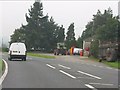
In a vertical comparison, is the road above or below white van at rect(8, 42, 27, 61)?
below

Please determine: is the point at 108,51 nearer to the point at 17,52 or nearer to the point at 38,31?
the point at 17,52

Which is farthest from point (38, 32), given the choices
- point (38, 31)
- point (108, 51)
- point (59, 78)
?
point (59, 78)

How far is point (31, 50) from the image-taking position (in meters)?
118

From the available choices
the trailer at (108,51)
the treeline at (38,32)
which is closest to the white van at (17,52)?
the trailer at (108,51)

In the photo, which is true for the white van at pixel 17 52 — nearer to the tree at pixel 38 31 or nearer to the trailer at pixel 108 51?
the trailer at pixel 108 51

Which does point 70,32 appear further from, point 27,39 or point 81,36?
point 27,39

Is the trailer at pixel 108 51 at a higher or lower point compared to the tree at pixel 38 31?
lower

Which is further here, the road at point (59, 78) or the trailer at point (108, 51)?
the trailer at point (108, 51)

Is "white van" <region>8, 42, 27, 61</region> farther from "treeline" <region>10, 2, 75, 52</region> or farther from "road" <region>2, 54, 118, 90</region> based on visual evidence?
"treeline" <region>10, 2, 75, 52</region>

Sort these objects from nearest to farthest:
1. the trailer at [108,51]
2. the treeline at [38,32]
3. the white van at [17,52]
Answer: the white van at [17,52], the trailer at [108,51], the treeline at [38,32]

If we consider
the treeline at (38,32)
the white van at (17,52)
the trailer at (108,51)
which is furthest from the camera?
the treeline at (38,32)

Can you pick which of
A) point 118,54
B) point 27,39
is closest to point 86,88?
point 118,54

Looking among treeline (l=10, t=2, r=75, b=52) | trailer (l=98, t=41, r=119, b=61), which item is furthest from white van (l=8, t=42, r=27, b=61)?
treeline (l=10, t=2, r=75, b=52)

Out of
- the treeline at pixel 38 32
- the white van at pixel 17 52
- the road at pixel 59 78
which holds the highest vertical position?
the treeline at pixel 38 32
